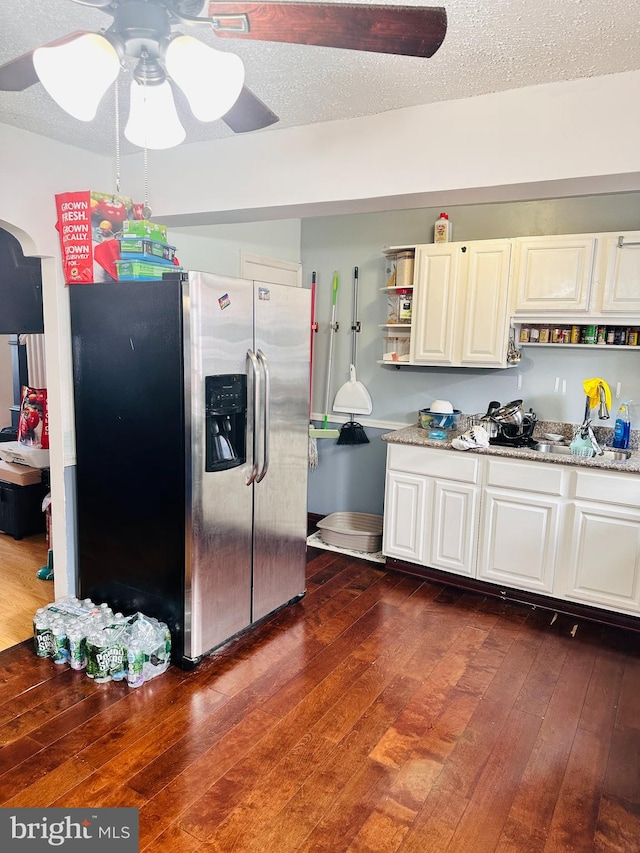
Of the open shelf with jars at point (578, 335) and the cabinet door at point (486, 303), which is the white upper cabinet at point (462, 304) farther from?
the open shelf with jars at point (578, 335)

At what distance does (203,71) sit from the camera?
1.28 m

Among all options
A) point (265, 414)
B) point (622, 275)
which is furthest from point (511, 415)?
point (265, 414)

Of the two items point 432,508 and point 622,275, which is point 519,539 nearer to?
point 432,508

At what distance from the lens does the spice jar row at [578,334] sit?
334 cm

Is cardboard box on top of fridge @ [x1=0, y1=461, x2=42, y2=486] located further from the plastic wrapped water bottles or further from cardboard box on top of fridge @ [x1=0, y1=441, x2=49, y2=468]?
the plastic wrapped water bottles

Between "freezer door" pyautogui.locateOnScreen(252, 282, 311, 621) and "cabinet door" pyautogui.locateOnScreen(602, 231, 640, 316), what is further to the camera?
"cabinet door" pyautogui.locateOnScreen(602, 231, 640, 316)

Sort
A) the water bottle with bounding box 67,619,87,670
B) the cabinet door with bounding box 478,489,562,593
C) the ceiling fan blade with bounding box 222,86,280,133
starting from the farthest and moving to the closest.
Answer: the cabinet door with bounding box 478,489,562,593
the water bottle with bounding box 67,619,87,670
the ceiling fan blade with bounding box 222,86,280,133

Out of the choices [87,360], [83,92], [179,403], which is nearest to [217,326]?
[179,403]

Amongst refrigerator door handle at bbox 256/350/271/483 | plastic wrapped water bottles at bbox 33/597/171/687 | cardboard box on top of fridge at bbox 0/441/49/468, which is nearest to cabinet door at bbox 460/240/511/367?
refrigerator door handle at bbox 256/350/271/483

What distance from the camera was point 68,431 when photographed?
9.67 feet

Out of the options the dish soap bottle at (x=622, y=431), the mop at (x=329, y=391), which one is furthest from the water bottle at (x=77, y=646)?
the dish soap bottle at (x=622, y=431)

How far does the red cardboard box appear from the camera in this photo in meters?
2.72

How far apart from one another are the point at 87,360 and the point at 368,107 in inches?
67.7

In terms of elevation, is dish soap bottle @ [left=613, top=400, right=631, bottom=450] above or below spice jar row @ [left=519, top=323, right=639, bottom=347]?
below
